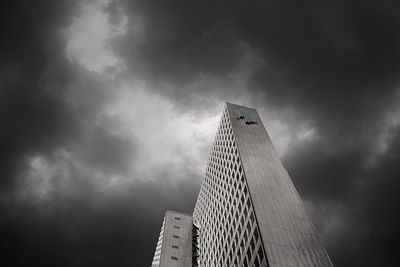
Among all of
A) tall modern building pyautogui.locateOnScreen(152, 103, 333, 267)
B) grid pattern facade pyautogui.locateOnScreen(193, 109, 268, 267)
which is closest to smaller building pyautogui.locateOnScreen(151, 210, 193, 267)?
tall modern building pyautogui.locateOnScreen(152, 103, 333, 267)

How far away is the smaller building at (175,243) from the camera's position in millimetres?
80750

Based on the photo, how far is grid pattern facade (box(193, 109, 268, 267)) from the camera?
4850cm

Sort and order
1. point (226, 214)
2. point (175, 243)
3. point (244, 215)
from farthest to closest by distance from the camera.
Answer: point (175, 243) → point (226, 214) → point (244, 215)

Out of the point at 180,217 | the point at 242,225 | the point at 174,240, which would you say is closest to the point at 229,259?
the point at 242,225

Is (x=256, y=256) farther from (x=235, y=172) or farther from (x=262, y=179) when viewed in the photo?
(x=235, y=172)

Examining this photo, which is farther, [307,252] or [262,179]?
[262,179]

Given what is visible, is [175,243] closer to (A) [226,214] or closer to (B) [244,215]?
(A) [226,214]

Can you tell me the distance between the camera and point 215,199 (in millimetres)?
74500

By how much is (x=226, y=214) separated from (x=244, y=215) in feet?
35.7

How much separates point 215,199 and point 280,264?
35.2m

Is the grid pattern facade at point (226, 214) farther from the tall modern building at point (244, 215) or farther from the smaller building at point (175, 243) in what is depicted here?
the smaller building at point (175, 243)

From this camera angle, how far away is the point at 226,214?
62.8 m

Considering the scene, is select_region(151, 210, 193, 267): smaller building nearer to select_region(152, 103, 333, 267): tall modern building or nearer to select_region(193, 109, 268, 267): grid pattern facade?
select_region(152, 103, 333, 267): tall modern building

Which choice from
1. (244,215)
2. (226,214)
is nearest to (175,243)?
(226,214)
